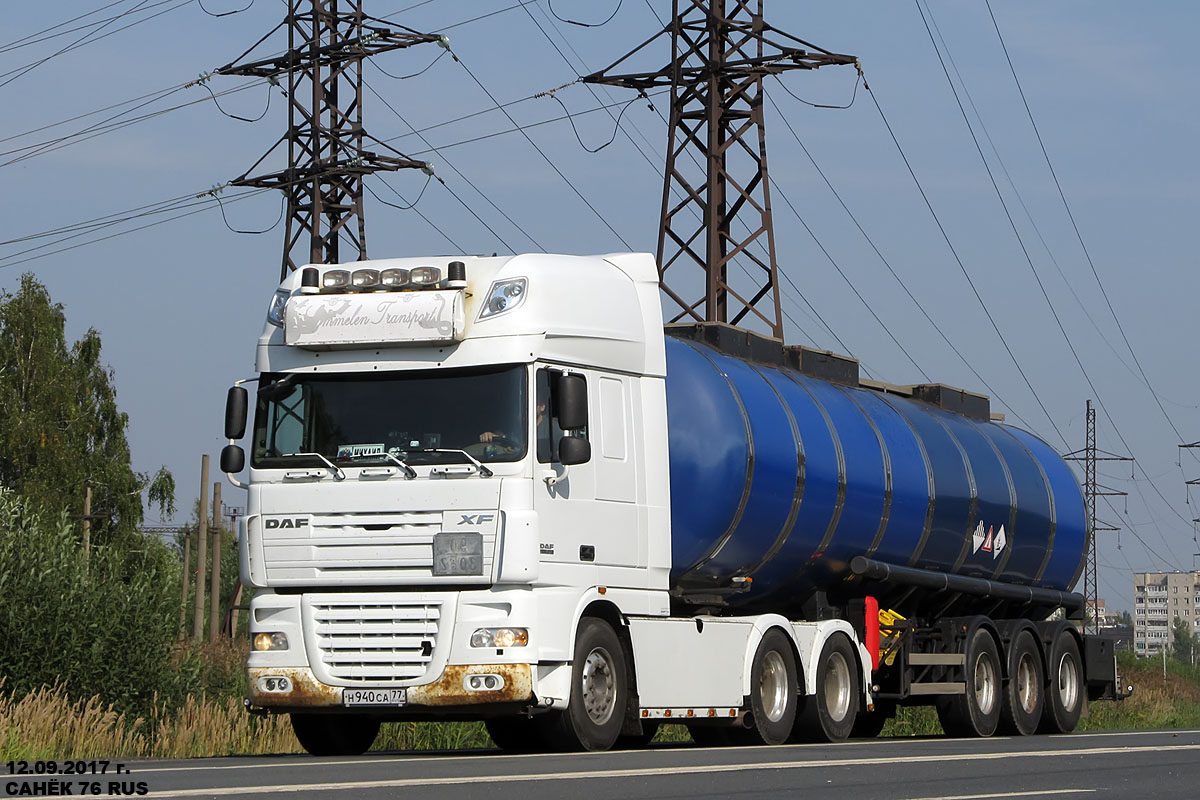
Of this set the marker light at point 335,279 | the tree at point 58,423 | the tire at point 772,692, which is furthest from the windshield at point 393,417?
the tree at point 58,423

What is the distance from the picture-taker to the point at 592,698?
1417 centimetres

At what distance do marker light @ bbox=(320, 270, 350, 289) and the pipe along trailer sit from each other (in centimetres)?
2

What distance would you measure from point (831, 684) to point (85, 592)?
1203 centimetres

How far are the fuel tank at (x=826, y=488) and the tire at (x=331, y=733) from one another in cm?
284

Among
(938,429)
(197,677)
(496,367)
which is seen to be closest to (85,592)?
(197,677)

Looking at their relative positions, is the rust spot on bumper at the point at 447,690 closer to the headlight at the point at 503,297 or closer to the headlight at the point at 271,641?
the headlight at the point at 271,641

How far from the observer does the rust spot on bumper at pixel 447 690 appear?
13.4 metres

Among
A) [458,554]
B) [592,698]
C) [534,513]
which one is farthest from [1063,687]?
[458,554]

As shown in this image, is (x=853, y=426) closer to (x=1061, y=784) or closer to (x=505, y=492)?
(x=505, y=492)

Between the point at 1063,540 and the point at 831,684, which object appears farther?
the point at 1063,540

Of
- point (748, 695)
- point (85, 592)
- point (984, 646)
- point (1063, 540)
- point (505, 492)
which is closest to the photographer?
point (505, 492)

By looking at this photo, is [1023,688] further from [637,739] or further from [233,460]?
[233,460]

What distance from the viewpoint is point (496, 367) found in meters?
13.8

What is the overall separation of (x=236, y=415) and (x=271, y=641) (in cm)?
171
